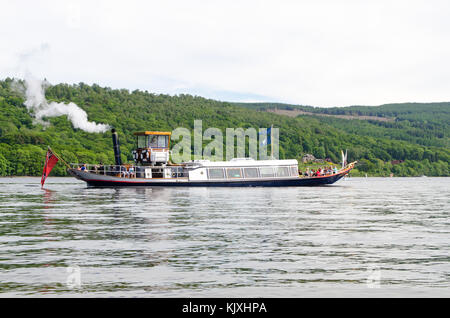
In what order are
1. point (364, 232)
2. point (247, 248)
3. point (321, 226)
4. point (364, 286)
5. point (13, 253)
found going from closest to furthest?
1. point (364, 286)
2. point (13, 253)
3. point (247, 248)
4. point (364, 232)
5. point (321, 226)

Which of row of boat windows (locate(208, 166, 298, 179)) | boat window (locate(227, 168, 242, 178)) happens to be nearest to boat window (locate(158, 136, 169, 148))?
row of boat windows (locate(208, 166, 298, 179))

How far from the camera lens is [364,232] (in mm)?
36812

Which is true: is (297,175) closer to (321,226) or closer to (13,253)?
(321,226)

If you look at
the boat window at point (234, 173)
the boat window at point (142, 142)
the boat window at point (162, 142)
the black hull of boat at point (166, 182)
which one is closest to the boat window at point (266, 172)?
the black hull of boat at point (166, 182)

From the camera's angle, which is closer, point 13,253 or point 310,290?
point 310,290

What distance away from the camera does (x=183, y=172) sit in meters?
112

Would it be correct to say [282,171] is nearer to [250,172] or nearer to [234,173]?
[250,172]

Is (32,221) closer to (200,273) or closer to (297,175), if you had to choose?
(200,273)

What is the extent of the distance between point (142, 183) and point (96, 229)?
239ft
